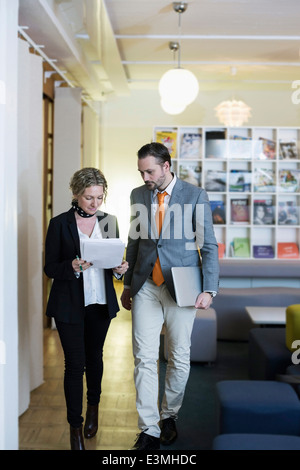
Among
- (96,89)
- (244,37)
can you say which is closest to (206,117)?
(96,89)

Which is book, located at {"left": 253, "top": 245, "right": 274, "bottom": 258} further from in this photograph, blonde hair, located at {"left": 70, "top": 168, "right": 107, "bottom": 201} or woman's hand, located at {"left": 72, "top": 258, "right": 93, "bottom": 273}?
woman's hand, located at {"left": 72, "top": 258, "right": 93, "bottom": 273}

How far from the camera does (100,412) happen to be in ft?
11.0

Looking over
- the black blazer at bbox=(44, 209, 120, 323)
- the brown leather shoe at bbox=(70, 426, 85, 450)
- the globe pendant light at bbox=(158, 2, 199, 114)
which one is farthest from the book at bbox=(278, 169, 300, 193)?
the brown leather shoe at bbox=(70, 426, 85, 450)

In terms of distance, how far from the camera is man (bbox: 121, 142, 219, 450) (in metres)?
2.74

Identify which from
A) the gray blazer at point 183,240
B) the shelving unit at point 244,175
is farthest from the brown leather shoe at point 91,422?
the shelving unit at point 244,175

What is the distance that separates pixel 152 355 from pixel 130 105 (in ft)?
23.9

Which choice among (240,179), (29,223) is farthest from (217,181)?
(29,223)

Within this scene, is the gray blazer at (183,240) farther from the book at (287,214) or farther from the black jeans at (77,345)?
the book at (287,214)

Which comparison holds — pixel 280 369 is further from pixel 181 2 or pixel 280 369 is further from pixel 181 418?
pixel 181 2

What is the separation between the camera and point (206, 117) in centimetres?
924

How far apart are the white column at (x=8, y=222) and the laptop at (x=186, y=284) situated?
32.0 inches

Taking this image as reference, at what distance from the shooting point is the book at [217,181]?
6414 mm

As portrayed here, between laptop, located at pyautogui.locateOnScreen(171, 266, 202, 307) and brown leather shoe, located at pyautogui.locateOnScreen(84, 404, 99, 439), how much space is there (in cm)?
87

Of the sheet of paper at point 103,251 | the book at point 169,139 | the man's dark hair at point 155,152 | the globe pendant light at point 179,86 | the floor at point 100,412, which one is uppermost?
the globe pendant light at point 179,86
